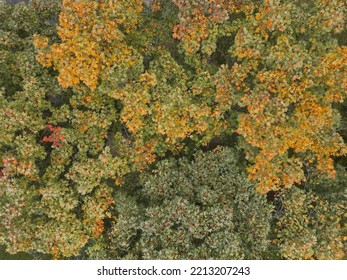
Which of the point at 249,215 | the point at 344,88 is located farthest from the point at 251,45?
the point at 249,215

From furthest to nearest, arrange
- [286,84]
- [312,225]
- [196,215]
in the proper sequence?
1. [312,225]
2. [196,215]
3. [286,84]

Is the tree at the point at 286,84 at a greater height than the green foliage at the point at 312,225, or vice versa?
the tree at the point at 286,84

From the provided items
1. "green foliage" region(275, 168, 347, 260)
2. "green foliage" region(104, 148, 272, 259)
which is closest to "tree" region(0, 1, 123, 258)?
"green foliage" region(104, 148, 272, 259)

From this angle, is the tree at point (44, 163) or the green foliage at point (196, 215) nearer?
the tree at point (44, 163)

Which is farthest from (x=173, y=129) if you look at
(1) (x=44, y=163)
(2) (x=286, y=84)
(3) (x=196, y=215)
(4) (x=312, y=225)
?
(4) (x=312, y=225)

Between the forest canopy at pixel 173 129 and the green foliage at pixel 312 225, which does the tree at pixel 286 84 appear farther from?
the green foliage at pixel 312 225

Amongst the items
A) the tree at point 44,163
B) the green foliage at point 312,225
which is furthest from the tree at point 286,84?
the tree at point 44,163

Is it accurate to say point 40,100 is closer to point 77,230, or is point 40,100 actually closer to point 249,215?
point 77,230

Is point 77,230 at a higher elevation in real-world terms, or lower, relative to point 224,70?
lower

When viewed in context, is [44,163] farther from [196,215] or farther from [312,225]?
[312,225]
